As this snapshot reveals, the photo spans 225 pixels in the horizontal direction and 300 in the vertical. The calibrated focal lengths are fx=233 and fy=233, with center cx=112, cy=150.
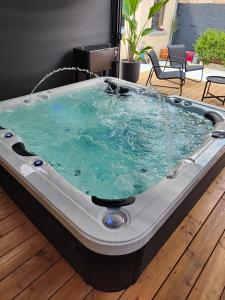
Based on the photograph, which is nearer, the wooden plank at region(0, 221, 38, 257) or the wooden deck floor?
the wooden plank at region(0, 221, 38, 257)

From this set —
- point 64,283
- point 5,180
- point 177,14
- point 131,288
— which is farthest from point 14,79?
point 177,14

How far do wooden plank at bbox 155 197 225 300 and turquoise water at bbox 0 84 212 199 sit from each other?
46cm

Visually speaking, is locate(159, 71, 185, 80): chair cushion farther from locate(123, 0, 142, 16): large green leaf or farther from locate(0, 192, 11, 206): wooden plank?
locate(0, 192, 11, 206): wooden plank

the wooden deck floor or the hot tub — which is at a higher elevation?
the hot tub

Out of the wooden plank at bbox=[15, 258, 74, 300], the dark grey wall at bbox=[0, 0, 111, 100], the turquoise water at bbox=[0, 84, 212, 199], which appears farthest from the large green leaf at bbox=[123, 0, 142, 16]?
the wooden plank at bbox=[15, 258, 74, 300]

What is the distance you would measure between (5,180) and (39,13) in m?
2.14

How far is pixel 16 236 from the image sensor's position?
149 cm

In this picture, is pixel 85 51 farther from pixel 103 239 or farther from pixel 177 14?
pixel 177 14

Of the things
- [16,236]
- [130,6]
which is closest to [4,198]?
[16,236]

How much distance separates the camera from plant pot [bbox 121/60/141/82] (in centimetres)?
407

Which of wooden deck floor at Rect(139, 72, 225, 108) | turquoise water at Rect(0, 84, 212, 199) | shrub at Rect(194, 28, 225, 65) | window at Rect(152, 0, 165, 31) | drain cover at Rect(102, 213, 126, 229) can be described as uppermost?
window at Rect(152, 0, 165, 31)

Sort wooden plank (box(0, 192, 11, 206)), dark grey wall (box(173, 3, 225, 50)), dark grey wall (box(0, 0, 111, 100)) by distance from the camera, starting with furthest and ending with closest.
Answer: dark grey wall (box(173, 3, 225, 50)) < dark grey wall (box(0, 0, 111, 100)) < wooden plank (box(0, 192, 11, 206))

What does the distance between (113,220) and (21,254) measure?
2.28ft

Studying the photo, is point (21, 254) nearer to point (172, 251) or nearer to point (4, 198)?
point (4, 198)
